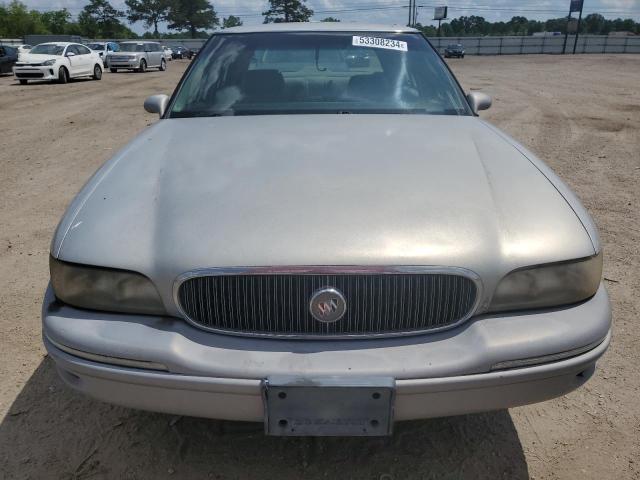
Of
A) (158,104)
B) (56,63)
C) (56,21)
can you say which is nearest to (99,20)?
(56,21)

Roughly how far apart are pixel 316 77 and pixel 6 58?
2345 centimetres

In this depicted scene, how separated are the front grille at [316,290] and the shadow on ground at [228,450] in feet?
2.18

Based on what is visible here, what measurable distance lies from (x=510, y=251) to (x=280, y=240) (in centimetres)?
74

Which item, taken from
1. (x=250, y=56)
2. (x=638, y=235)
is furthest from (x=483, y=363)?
(x=638, y=235)

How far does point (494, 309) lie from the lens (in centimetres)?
172

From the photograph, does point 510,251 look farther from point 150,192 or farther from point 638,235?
point 638,235

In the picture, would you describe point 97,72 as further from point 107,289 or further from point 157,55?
point 107,289

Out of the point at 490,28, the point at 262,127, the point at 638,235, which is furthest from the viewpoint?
the point at 490,28

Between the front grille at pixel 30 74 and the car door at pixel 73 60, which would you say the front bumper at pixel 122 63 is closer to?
the car door at pixel 73 60

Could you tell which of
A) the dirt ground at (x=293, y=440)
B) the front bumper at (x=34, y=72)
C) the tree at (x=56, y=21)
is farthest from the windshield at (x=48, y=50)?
the tree at (x=56, y=21)

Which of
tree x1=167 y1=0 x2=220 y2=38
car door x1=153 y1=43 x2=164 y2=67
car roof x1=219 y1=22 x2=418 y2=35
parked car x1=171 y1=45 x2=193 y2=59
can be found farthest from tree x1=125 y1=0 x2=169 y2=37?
car roof x1=219 y1=22 x2=418 y2=35

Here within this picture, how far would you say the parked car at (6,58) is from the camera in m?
21.4

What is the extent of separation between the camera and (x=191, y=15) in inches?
3602

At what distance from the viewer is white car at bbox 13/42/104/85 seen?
1792cm
